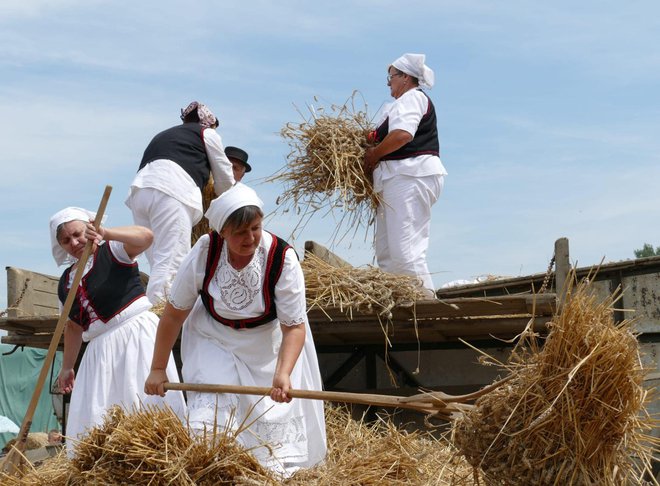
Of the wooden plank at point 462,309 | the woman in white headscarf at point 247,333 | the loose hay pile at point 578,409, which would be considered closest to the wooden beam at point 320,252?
the wooden plank at point 462,309

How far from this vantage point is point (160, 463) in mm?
4047

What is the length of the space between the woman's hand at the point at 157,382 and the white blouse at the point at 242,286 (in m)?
0.35

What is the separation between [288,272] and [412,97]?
235 cm

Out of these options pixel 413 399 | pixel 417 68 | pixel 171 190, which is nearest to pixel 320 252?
pixel 171 190

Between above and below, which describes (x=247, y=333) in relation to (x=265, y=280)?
below

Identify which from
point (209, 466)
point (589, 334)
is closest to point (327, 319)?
point (209, 466)

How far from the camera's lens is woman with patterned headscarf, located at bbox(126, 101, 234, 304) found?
667cm

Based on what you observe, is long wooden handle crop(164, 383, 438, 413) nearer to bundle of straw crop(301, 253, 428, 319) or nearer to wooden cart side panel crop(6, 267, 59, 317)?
bundle of straw crop(301, 253, 428, 319)

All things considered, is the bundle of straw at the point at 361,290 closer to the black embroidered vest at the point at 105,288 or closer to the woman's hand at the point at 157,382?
the black embroidered vest at the point at 105,288

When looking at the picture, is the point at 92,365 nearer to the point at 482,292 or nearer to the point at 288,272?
the point at 288,272

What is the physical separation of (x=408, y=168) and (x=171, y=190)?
167 centimetres

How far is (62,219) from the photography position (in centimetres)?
532

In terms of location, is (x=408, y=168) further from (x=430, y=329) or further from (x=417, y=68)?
(x=430, y=329)

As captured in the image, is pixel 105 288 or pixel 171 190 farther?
pixel 171 190
